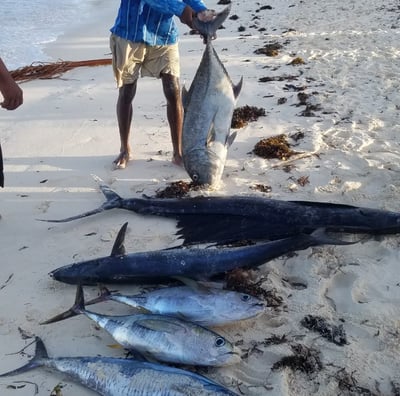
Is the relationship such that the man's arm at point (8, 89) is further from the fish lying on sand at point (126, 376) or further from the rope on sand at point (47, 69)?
the rope on sand at point (47, 69)

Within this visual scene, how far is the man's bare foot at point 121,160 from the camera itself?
4.77m

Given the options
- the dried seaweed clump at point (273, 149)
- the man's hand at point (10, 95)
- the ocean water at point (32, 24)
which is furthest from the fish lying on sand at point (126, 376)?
the ocean water at point (32, 24)

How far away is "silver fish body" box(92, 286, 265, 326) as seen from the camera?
2.76 metres

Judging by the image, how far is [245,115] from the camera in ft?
18.9

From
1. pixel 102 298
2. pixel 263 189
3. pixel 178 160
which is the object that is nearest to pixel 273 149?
pixel 263 189

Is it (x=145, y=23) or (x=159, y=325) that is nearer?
(x=159, y=325)

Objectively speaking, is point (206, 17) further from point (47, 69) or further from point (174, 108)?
point (47, 69)

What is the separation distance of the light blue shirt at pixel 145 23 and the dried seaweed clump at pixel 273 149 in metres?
1.34

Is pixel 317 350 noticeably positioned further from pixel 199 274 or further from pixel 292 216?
pixel 292 216

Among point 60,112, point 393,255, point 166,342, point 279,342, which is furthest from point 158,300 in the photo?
point 60,112

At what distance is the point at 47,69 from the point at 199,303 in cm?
619

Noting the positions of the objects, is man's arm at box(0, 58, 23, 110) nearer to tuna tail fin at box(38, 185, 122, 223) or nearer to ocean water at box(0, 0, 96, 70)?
tuna tail fin at box(38, 185, 122, 223)

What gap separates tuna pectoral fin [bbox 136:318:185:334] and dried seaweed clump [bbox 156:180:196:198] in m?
1.68

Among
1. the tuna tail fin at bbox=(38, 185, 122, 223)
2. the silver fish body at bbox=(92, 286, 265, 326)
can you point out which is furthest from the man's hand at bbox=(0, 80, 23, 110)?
the silver fish body at bbox=(92, 286, 265, 326)
